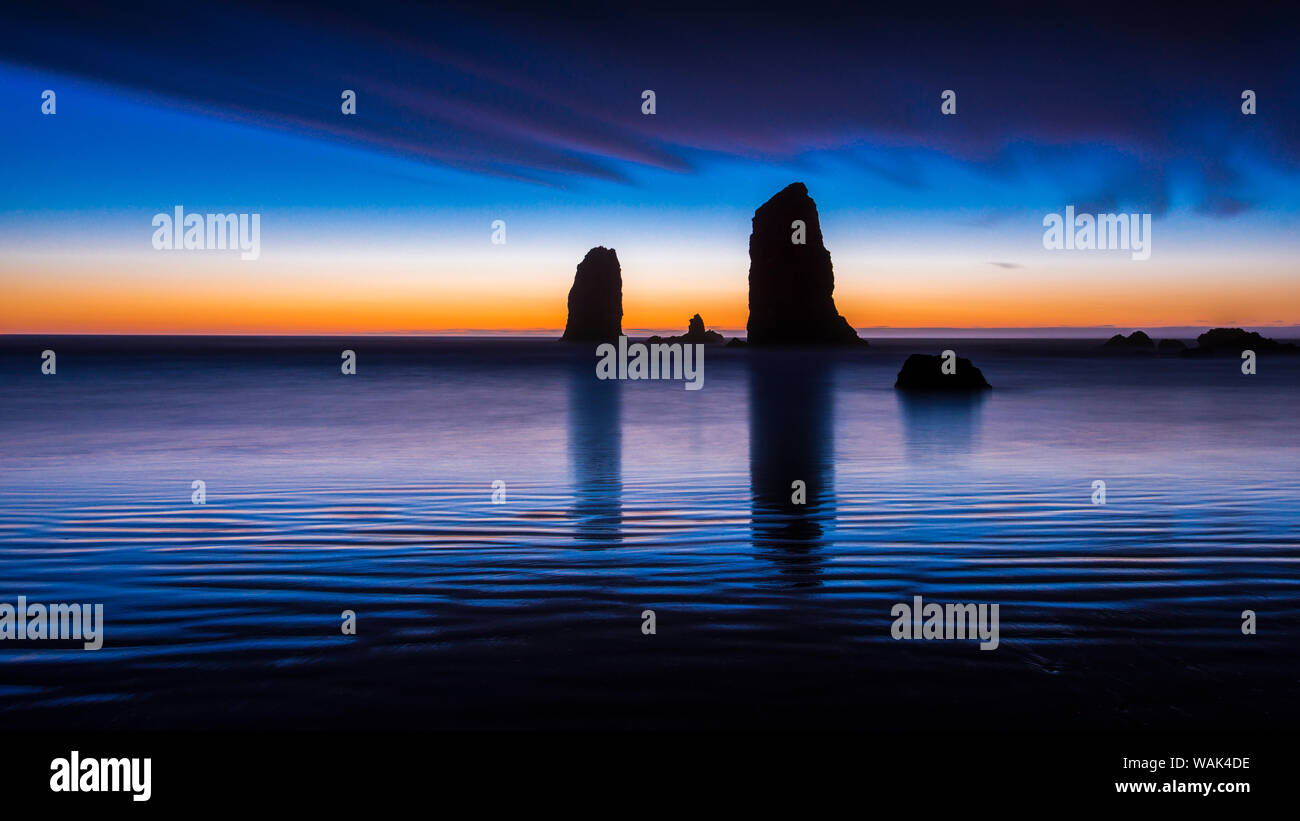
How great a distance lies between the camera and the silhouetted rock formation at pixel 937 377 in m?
46.9

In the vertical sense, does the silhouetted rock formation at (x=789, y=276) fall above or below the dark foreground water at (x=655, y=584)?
above

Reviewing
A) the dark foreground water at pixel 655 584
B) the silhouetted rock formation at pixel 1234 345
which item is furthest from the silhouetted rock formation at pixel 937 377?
the silhouetted rock formation at pixel 1234 345

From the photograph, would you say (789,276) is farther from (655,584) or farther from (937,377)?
(655,584)

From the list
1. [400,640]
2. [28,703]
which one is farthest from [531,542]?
[28,703]

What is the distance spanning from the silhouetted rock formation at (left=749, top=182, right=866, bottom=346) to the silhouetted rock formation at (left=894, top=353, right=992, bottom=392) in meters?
115

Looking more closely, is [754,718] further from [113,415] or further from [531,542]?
[113,415]

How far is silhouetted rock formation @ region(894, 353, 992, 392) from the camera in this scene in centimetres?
4688

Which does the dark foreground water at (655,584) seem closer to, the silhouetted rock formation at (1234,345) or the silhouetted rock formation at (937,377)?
the silhouetted rock formation at (937,377)

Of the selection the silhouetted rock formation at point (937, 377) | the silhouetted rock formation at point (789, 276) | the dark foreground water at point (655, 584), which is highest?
the silhouetted rock formation at point (789, 276)

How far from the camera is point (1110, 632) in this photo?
695 cm

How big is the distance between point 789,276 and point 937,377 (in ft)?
389

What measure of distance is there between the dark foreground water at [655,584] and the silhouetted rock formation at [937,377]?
999 inches

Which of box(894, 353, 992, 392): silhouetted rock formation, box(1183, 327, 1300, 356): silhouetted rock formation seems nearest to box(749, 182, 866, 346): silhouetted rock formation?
box(1183, 327, 1300, 356): silhouetted rock formation

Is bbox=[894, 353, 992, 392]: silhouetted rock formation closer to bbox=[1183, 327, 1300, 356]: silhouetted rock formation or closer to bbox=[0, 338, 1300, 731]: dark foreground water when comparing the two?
bbox=[0, 338, 1300, 731]: dark foreground water
